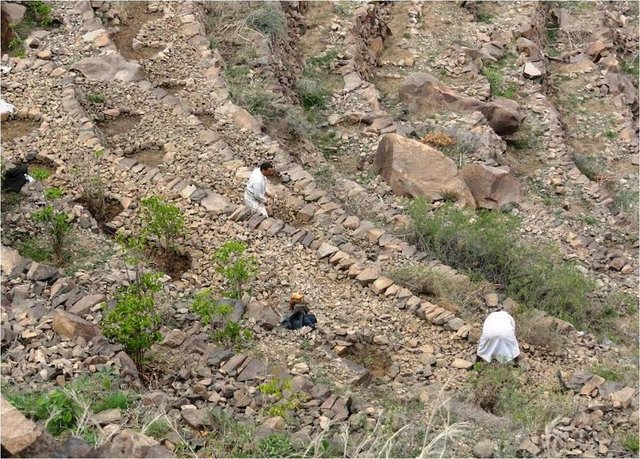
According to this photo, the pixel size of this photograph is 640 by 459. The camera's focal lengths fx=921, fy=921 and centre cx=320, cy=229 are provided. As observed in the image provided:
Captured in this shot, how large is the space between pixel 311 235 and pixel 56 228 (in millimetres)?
2571

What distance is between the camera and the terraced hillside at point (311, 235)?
657cm

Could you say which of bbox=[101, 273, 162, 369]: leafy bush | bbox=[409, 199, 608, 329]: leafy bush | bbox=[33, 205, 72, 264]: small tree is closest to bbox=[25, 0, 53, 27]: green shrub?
bbox=[33, 205, 72, 264]: small tree

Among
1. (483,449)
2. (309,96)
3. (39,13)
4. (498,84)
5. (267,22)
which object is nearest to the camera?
(483,449)

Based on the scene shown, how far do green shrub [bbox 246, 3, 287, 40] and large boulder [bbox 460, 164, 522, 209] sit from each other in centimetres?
362

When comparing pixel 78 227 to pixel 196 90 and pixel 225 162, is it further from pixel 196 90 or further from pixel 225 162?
pixel 196 90

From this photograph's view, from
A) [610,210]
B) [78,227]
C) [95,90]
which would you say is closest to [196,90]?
[95,90]

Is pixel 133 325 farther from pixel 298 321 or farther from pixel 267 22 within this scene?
pixel 267 22

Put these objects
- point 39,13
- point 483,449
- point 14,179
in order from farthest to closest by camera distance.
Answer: point 39,13
point 14,179
point 483,449

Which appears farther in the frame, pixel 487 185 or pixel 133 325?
pixel 487 185

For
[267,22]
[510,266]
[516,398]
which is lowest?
[510,266]

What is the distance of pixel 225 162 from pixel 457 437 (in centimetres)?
468

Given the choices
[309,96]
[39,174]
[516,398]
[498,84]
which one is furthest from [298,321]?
[498,84]

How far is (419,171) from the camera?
1163 centimetres

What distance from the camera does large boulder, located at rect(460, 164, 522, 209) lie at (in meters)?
12.0
